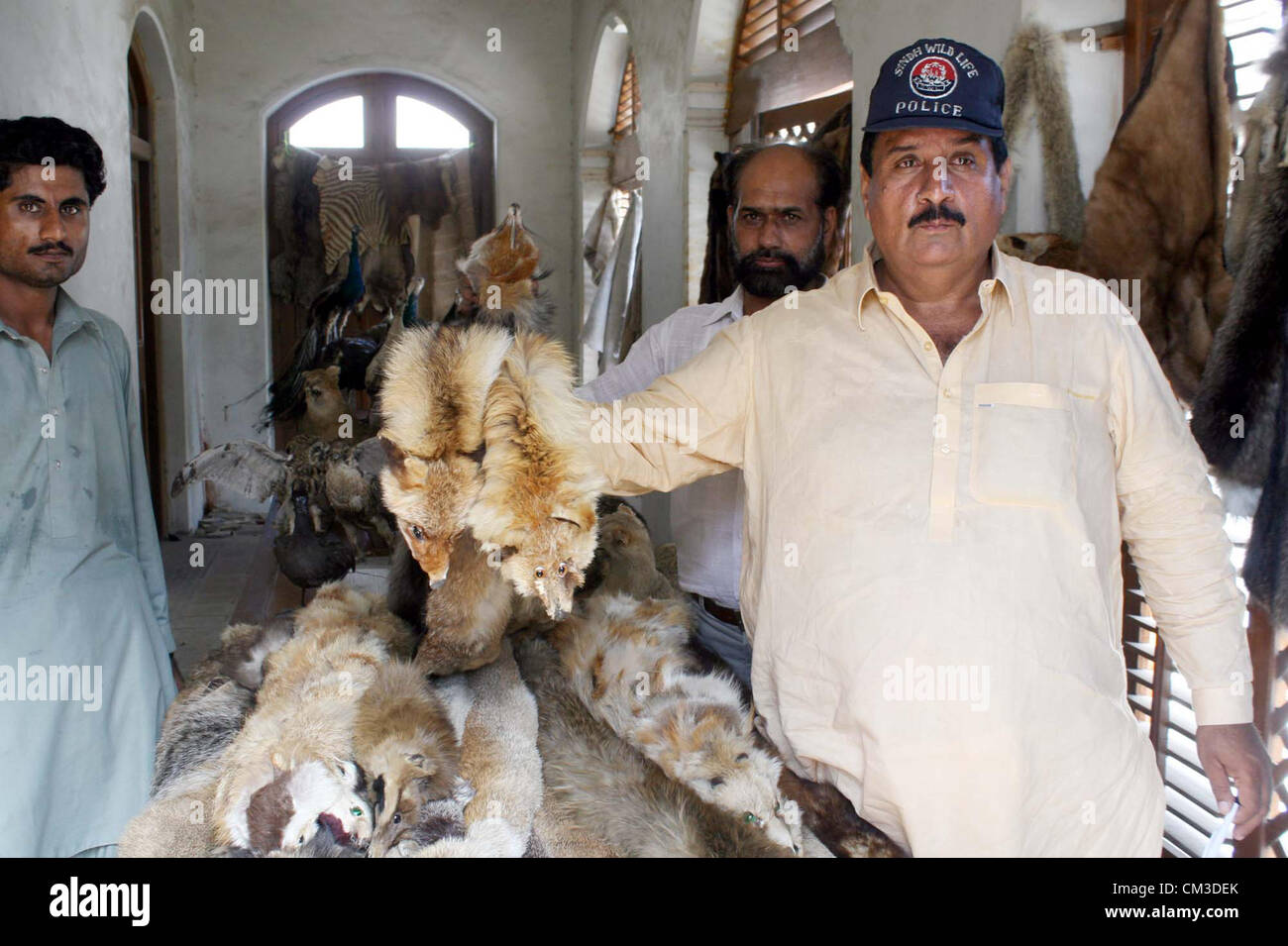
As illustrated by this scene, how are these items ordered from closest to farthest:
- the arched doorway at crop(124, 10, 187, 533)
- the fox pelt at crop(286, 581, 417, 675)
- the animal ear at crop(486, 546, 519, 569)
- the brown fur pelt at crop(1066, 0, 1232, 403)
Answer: the animal ear at crop(486, 546, 519, 569), the fox pelt at crop(286, 581, 417, 675), the brown fur pelt at crop(1066, 0, 1232, 403), the arched doorway at crop(124, 10, 187, 533)

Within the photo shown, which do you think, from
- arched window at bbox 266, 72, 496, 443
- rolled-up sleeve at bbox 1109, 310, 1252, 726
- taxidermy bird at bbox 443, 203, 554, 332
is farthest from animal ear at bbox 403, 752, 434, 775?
arched window at bbox 266, 72, 496, 443

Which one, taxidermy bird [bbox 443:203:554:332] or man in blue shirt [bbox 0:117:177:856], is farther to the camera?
taxidermy bird [bbox 443:203:554:332]

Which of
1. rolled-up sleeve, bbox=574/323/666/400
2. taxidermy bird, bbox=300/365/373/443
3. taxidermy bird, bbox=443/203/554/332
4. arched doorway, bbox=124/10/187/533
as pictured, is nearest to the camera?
rolled-up sleeve, bbox=574/323/666/400

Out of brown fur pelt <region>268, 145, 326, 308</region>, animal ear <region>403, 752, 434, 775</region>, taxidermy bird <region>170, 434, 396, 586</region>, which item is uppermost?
brown fur pelt <region>268, 145, 326, 308</region>

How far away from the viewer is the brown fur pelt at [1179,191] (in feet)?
6.35

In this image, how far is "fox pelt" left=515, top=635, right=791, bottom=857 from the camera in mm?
1299

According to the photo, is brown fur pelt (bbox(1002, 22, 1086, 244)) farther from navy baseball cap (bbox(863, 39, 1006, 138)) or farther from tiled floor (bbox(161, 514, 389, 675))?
tiled floor (bbox(161, 514, 389, 675))

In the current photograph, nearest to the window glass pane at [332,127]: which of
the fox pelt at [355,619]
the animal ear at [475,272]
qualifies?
the animal ear at [475,272]

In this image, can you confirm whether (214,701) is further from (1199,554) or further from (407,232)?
(407,232)

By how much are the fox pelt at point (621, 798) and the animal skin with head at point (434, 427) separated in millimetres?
372

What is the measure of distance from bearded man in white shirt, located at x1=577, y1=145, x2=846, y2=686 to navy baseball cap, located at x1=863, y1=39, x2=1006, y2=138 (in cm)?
87

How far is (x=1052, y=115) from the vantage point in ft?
7.69

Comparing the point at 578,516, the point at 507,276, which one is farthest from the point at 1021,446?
the point at 507,276

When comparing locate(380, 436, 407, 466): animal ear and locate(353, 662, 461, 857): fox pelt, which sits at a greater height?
locate(380, 436, 407, 466): animal ear
